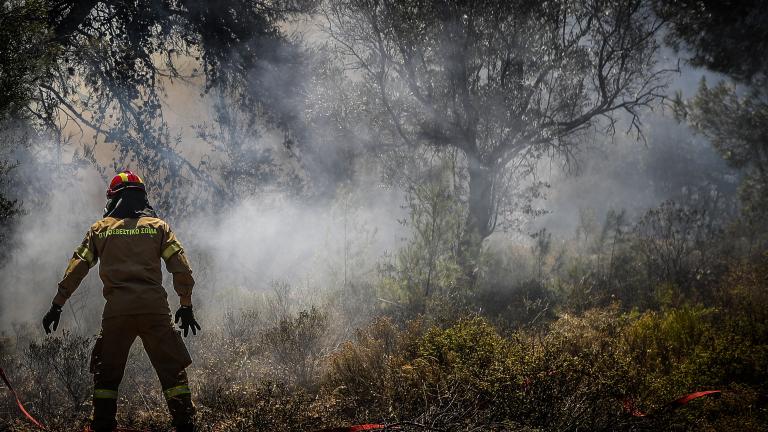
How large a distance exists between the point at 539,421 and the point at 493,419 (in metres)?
0.25

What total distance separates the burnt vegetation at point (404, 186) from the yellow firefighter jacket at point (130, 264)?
80 centimetres

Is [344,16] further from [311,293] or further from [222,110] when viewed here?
[311,293]

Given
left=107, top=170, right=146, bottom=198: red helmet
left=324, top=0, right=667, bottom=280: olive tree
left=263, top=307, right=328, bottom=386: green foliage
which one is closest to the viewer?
left=107, top=170, right=146, bottom=198: red helmet

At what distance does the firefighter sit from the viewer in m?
3.17

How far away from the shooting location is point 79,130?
7645 mm

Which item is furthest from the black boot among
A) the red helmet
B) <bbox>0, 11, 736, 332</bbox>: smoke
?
<bbox>0, 11, 736, 332</bbox>: smoke

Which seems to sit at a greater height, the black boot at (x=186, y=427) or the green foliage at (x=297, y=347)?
the green foliage at (x=297, y=347)

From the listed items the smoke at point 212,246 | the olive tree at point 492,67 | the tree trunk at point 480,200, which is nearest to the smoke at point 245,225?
the smoke at point 212,246

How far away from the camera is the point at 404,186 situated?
1041cm

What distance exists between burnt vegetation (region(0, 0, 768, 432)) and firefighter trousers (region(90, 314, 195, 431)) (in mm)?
239

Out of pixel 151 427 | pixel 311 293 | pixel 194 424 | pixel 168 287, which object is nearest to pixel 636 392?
pixel 194 424

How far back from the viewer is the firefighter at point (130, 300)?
317 cm

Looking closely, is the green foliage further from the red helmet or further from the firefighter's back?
the red helmet

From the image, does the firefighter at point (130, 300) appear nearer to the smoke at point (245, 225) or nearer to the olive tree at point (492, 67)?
the smoke at point (245, 225)
